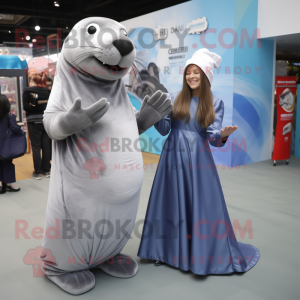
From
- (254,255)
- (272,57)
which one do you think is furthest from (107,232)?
(272,57)

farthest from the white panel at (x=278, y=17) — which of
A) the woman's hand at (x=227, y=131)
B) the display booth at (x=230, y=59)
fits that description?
the woman's hand at (x=227, y=131)

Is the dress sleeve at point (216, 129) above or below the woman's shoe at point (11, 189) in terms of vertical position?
above

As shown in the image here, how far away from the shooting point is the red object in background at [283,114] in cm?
518

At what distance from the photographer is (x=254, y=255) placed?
232 centimetres

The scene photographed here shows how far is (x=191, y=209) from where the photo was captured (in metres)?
2.06

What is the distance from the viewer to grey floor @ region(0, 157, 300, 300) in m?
1.89

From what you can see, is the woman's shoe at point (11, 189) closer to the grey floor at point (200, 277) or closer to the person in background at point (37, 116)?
the grey floor at point (200, 277)

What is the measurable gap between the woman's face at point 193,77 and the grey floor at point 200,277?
1.21 metres

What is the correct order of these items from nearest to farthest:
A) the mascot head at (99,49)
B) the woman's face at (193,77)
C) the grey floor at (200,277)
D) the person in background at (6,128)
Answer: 1. the mascot head at (99,49)
2. the grey floor at (200,277)
3. the woman's face at (193,77)
4. the person in background at (6,128)

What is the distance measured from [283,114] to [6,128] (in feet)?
13.3

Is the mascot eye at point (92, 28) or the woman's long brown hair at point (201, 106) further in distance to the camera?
the woman's long brown hair at point (201, 106)

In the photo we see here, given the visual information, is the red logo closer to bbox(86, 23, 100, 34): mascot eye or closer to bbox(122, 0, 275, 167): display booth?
bbox(86, 23, 100, 34): mascot eye

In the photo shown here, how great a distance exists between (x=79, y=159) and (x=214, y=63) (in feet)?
3.61

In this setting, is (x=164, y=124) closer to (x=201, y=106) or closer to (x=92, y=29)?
(x=201, y=106)
